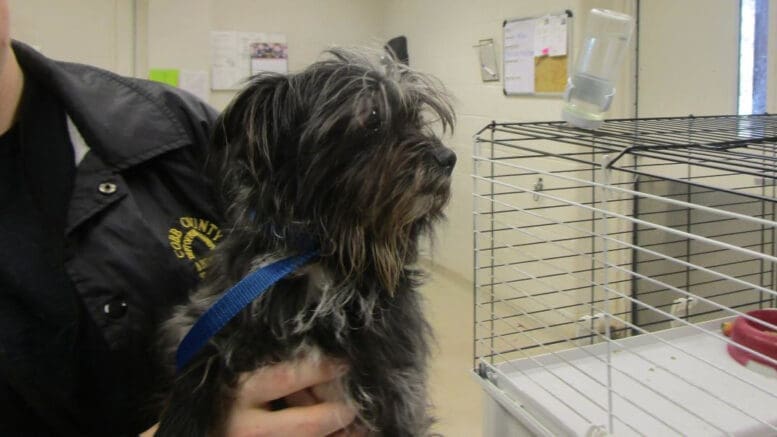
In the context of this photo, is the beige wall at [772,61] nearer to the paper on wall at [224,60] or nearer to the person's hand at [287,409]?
the person's hand at [287,409]

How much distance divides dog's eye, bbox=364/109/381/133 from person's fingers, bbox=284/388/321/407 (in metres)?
0.54

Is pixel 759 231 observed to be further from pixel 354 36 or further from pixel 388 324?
pixel 354 36

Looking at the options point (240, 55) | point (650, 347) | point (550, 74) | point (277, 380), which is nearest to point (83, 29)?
point (240, 55)

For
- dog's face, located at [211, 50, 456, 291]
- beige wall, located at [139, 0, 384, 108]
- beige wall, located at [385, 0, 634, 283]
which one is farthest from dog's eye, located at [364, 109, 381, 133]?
A: beige wall, located at [139, 0, 384, 108]

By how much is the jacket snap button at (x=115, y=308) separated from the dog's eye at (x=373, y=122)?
590 mm

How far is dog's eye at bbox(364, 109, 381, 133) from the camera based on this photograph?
4.16 feet

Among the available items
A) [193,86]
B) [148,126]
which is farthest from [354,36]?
[148,126]

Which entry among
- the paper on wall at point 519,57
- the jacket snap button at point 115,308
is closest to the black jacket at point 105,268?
the jacket snap button at point 115,308

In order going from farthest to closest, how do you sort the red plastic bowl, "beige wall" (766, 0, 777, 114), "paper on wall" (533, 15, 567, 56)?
"paper on wall" (533, 15, 567, 56) < "beige wall" (766, 0, 777, 114) < the red plastic bowl

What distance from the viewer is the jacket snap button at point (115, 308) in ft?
3.80

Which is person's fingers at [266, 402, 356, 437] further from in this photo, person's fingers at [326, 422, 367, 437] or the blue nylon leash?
the blue nylon leash

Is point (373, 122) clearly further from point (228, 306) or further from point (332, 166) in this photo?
point (228, 306)

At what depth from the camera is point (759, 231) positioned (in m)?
2.22

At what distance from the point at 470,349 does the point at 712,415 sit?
8.27 ft
